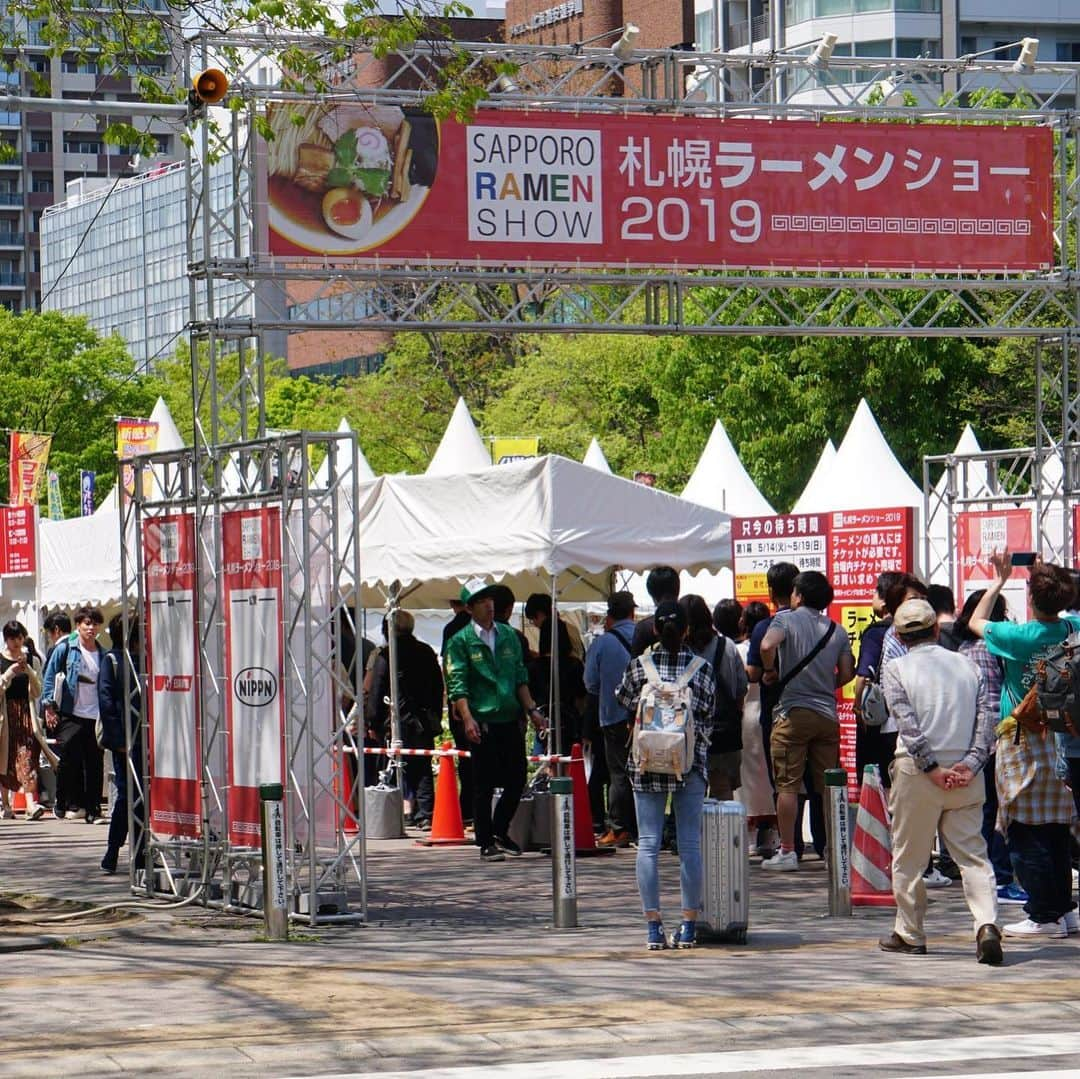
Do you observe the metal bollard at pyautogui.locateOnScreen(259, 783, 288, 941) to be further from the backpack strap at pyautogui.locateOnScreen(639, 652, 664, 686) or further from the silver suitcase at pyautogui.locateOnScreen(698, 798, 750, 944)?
the silver suitcase at pyautogui.locateOnScreen(698, 798, 750, 944)

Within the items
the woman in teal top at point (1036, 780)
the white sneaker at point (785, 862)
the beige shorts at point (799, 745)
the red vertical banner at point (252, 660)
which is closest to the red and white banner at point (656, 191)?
the red vertical banner at point (252, 660)

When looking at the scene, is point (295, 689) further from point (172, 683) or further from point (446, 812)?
point (446, 812)

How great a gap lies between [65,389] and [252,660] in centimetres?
6246

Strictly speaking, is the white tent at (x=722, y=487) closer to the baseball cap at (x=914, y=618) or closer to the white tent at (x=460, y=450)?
the white tent at (x=460, y=450)

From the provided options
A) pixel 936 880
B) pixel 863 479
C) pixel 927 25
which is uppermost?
pixel 927 25

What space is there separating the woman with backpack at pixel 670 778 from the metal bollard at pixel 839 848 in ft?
4.10

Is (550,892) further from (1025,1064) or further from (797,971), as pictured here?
(1025,1064)

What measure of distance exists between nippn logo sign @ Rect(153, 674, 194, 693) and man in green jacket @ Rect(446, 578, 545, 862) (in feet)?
8.85

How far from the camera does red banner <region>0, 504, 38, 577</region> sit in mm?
27281

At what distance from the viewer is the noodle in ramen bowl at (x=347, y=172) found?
58.0ft

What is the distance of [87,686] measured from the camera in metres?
20.8

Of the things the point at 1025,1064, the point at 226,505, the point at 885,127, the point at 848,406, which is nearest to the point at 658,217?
the point at 885,127

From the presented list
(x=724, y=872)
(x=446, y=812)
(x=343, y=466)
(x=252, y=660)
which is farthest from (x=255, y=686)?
(x=343, y=466)

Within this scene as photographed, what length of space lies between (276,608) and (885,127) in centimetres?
829
